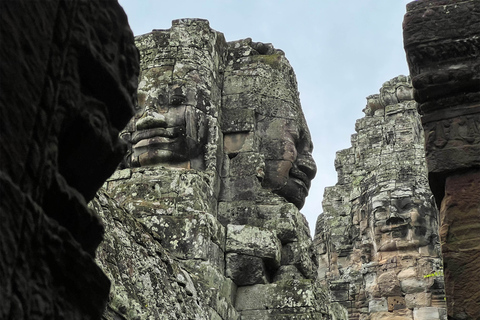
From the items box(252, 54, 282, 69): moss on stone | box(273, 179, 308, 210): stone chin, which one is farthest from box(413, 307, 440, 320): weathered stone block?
box(252, 54, 282, 69): moss on stone

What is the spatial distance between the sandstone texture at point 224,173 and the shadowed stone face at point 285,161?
0.01 metres

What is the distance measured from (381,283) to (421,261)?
3.95 feet

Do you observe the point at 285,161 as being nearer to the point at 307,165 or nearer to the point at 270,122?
the point at 307,165

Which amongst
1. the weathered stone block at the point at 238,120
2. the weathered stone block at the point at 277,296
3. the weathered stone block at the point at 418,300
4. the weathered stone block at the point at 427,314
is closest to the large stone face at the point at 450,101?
the weathered stone block at the point at 277,296

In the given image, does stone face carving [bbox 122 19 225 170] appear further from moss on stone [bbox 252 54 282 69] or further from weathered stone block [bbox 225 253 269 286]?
weathered stone block [bbox 225 253 269 286]

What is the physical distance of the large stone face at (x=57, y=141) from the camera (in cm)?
198

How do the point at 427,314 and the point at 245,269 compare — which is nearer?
the point at 245,269

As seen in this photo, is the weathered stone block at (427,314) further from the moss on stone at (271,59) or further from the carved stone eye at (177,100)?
the carved stone eye at (177,100)

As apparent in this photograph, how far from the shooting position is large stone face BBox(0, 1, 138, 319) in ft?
6.51

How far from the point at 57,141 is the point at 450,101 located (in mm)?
4281

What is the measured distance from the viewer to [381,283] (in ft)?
79.2

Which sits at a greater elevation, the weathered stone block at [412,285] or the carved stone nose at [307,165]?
the weathered stone block at [412,285]

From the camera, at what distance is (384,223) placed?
80.6 ft

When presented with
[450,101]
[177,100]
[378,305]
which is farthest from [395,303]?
[450,101]
